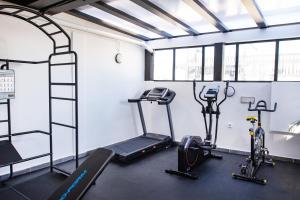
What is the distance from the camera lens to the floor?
3.21 metres

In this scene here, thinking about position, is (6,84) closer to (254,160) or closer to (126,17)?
(126,17)

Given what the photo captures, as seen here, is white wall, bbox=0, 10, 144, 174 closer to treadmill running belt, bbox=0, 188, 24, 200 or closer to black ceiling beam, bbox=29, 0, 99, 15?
black ceiling beam, bbox=29, 0, 99, 15

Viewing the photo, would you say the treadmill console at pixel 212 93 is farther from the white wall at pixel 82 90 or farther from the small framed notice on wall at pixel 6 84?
the small framed notice on wall at pixel 6 84

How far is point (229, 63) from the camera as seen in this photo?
5.33 metres

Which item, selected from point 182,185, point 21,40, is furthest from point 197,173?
point 21,40

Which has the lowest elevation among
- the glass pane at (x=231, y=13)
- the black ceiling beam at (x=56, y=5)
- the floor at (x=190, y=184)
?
the floor at (x=190, y=184)

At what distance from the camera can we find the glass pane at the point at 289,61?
4.65 metres

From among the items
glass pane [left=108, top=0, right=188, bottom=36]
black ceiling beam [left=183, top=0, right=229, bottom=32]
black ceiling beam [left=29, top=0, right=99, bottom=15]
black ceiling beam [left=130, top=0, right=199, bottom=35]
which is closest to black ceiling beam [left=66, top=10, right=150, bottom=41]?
black ceiling beam [left=29, top=0, right=99, bottom=15]

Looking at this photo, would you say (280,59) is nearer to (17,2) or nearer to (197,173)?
(197,173)

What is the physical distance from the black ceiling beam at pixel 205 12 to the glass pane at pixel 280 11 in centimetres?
78

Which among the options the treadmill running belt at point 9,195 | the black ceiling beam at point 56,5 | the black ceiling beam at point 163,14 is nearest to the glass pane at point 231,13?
the black ceiling beam at point 163,14

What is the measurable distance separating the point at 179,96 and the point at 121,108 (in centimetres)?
149

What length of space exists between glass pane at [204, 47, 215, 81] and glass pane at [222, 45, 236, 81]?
0.95 feet

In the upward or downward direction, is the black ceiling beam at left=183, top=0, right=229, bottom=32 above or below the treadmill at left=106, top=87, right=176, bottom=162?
above
